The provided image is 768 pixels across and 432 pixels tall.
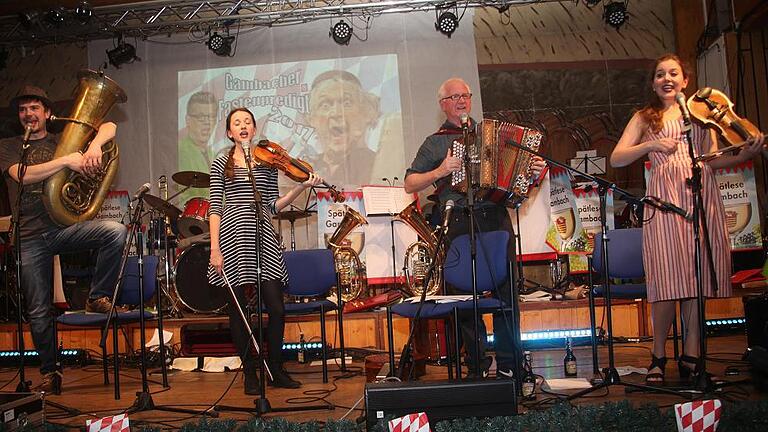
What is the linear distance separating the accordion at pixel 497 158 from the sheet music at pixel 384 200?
12.7ft

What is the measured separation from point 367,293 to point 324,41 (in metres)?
3.58

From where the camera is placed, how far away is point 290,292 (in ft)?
18.8

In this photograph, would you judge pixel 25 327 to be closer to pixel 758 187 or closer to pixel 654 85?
pixel 654 85

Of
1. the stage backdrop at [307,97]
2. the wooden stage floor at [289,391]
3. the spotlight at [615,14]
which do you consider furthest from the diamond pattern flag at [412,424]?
the spotlight at [615,14]

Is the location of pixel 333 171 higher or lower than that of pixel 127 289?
higher

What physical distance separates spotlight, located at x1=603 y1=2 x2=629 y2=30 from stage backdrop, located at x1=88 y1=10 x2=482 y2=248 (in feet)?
5.72

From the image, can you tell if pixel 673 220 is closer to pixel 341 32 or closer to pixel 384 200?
pixel 384 200

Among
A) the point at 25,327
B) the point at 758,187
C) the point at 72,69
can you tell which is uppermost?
the point at 72,69

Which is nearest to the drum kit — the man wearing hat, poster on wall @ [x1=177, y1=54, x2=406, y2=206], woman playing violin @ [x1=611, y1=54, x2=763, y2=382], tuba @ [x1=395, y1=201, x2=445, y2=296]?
the man wearing hat

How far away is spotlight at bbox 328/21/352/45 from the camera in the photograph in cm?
945

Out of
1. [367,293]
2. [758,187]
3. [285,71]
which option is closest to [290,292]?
[367,293]

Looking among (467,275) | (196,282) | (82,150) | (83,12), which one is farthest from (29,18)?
(467,275)

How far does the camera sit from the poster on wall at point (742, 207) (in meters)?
7.83

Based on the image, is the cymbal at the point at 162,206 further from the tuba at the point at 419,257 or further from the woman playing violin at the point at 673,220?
the woman playing violin at the point at 673,220
